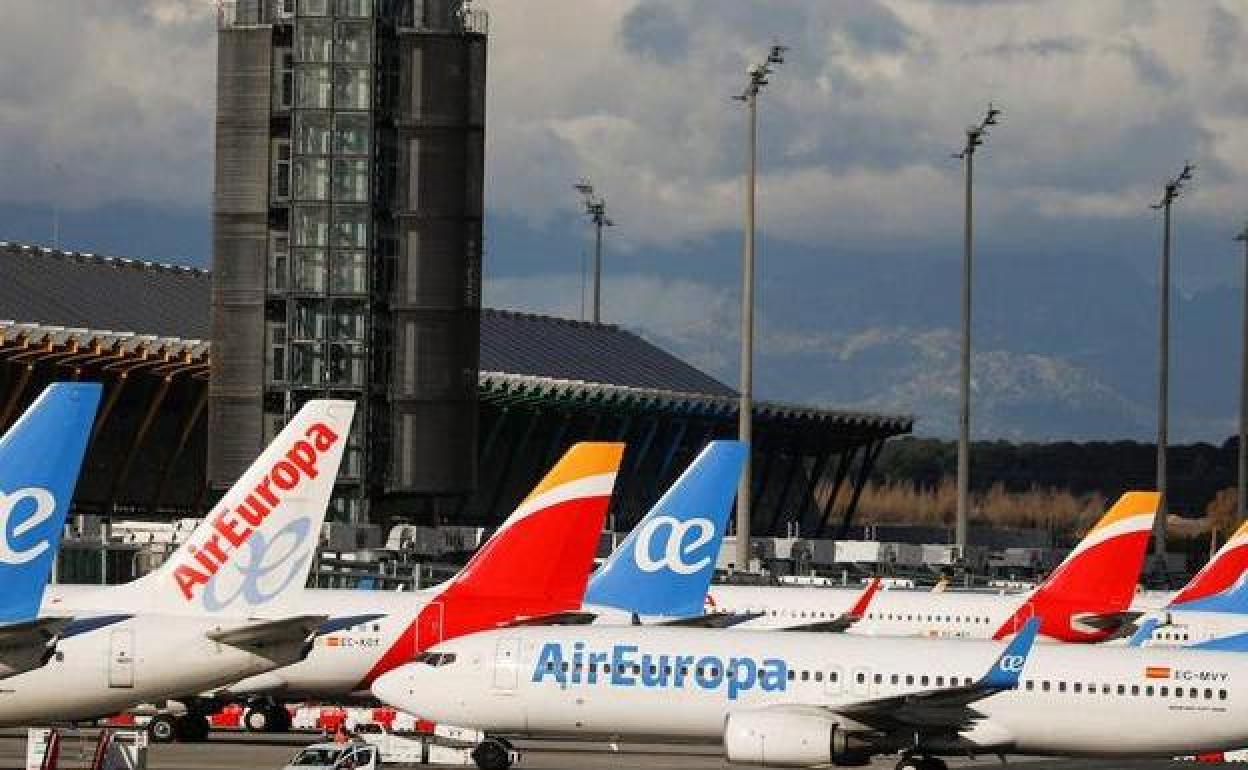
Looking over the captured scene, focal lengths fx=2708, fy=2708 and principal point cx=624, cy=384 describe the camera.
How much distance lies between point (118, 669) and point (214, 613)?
2.03 metres

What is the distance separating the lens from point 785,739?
172ft

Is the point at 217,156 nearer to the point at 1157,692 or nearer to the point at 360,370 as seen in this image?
the point at 360,370

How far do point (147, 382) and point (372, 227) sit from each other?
130 ft

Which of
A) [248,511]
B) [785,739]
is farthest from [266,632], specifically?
[785,739]

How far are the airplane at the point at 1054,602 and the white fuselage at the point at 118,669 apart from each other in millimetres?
31568

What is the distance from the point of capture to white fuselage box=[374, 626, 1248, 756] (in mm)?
54875

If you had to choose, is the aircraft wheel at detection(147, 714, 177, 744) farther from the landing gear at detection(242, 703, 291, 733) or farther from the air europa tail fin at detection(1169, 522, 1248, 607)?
the air europa tail fin at detection(1169, 522, 1248, 607)

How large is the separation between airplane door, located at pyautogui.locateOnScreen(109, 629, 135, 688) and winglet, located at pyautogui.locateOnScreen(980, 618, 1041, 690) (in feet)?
54.2

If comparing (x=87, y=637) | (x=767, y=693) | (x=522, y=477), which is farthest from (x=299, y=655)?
(x=522, y=477)

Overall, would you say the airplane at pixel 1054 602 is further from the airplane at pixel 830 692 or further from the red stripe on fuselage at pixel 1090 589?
the airplane at pixel 830 692

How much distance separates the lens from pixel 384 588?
97.8 m

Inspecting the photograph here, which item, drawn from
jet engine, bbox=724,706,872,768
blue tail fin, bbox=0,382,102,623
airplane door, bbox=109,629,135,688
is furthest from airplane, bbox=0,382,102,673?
jet engine, bbox=724,706,872,768

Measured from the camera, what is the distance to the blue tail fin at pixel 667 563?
65.4 metres

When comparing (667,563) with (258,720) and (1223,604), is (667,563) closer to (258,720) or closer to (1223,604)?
(258,720)
